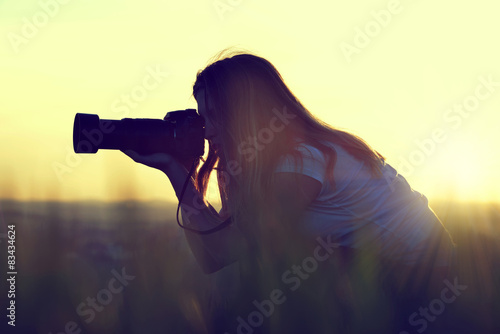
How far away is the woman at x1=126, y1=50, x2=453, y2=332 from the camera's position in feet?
5.86

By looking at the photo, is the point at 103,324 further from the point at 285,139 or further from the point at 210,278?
the point at 285,139

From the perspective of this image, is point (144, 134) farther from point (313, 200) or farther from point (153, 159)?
point (313, 200)

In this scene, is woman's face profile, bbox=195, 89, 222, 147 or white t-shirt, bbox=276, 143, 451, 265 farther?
woman's face profile, bbox=195, 89, 222, 147

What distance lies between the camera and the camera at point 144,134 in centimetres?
212

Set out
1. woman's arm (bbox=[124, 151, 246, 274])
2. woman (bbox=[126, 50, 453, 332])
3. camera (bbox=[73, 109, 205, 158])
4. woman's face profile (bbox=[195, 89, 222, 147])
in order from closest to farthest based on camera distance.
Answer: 1. woman (bbox=[126, 50, 453, 332])
2. woman's face profile (bbox=[195, 89, 222, 147])
3. camera (bbox=[73, 109, 205, 158])
4. woman's arm (bbox=[124, 151, 246, 274])

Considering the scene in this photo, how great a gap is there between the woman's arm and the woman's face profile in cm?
22

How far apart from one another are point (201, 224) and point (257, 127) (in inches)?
24.9

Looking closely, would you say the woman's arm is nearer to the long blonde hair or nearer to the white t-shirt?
the long blonde hair

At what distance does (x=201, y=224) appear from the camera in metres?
2.33

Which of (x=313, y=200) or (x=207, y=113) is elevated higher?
(x=207, y=113)

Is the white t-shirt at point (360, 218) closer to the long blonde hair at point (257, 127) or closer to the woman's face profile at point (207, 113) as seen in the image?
the long blonde hair at point (257, 127)

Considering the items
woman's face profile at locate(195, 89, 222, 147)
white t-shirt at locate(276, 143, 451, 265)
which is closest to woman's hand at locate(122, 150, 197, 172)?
woman's face profile at locate(195, 89, 222, 147)

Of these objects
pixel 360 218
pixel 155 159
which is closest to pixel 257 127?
pixel 360 218

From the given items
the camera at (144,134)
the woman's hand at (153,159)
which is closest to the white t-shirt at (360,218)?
the camera at (144,134)
